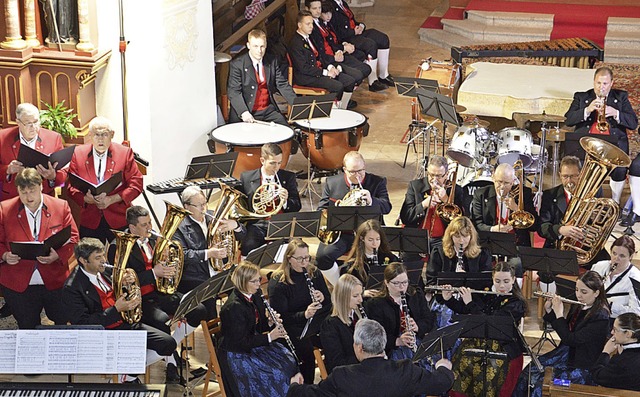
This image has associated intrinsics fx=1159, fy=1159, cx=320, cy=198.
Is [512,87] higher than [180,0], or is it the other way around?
[180,0]

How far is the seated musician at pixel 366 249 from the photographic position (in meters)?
8.64

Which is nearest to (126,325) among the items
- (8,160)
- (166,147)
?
(8,160)

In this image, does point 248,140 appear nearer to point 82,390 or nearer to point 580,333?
point 580,333

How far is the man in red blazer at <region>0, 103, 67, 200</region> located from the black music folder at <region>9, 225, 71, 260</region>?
0.83 m

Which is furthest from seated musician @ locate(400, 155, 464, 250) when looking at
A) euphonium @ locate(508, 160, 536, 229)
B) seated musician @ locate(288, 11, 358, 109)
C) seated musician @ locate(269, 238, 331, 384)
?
seated musician @ locate(288, 11, 358, 109)

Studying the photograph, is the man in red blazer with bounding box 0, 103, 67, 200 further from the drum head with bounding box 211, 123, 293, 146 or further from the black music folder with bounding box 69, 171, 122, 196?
the drum head with bounding box 211, 123, 293, 146

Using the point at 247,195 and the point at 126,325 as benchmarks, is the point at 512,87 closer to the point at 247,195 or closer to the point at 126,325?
the point at 247,195

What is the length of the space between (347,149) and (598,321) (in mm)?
4323

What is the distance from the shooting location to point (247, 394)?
26.0 feet

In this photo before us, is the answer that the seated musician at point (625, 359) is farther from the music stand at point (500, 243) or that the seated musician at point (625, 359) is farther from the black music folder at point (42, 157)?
the black music folder at point (42, 157)

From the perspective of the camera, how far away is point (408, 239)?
8742mm

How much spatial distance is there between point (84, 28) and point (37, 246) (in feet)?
7.92

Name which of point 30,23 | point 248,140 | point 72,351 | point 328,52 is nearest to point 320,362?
point 72,351

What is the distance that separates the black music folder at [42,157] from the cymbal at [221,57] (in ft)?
11.4
